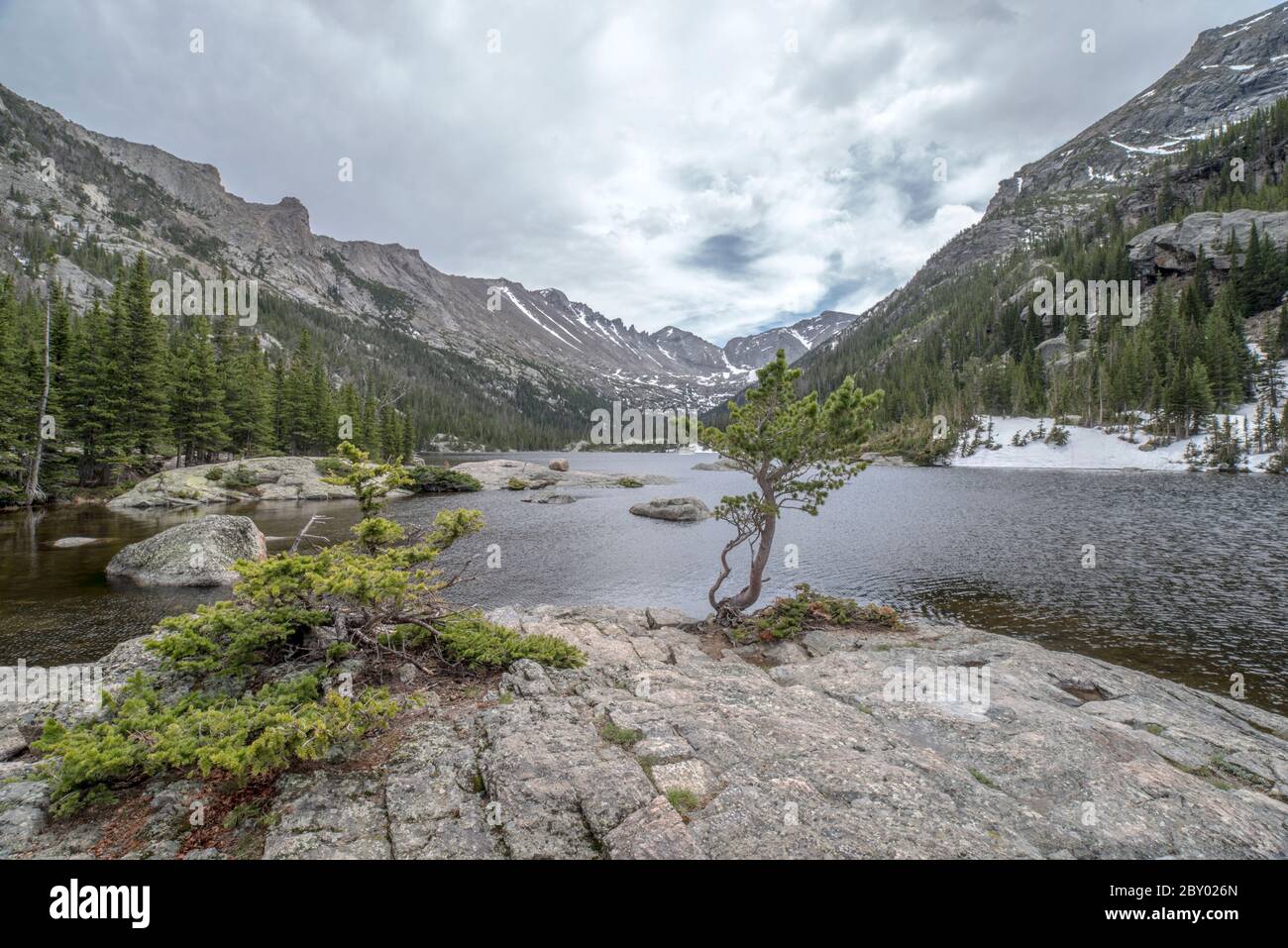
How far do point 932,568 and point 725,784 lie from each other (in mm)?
23685

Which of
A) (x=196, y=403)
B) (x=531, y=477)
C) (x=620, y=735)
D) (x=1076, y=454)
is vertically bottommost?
(x=620, y=735)

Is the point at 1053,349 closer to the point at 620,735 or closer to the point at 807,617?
the point at 807,617

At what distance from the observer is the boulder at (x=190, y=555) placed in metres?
19.4

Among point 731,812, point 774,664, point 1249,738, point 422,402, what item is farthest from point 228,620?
point 422,402

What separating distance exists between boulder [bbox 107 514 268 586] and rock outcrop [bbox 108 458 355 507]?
48.5ft

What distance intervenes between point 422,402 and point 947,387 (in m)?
152

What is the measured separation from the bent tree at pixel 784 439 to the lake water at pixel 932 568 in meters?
6.16

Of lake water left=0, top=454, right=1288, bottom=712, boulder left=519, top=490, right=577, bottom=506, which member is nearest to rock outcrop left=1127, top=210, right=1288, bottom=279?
lake water left=0, top=454, right=1288, bottom=712

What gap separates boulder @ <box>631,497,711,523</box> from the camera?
41031 mm

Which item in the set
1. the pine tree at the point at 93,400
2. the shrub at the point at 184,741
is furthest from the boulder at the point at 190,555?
the pine tree at the point at 93,400

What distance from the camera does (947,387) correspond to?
114938 millimetres

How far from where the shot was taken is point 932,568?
2555cm

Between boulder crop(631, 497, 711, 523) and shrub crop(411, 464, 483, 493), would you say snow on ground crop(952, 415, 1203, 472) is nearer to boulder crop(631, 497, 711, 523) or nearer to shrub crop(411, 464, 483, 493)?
boulder crop(631, 497, 711, 523)

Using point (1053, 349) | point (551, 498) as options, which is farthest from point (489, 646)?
point (1053, 349)
